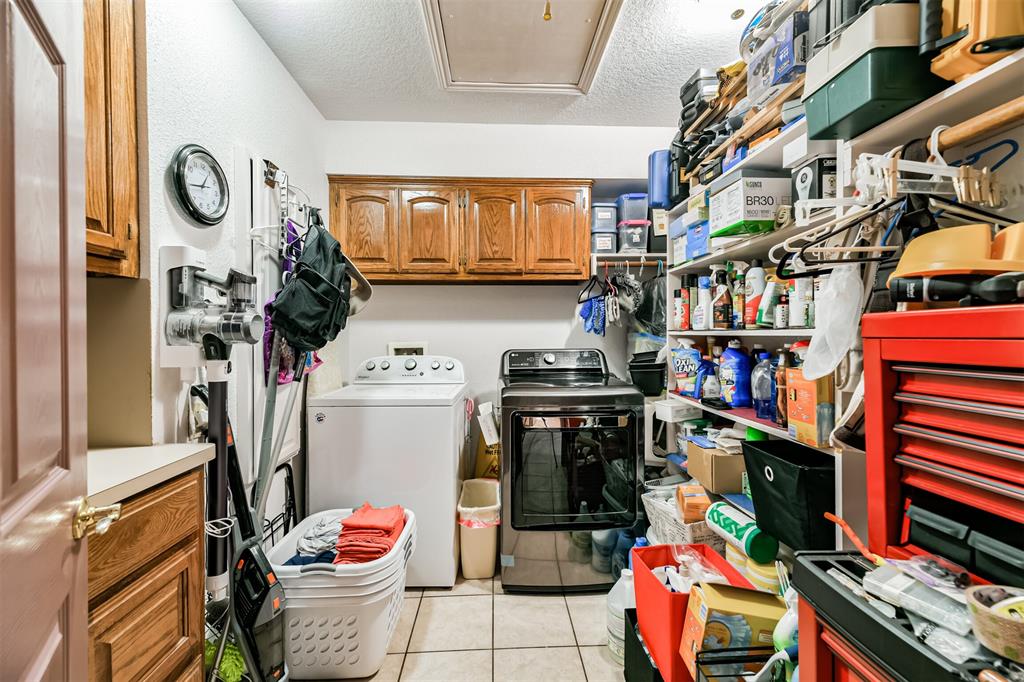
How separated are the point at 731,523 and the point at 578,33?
198 centimetres

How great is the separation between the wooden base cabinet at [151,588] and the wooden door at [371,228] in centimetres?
173

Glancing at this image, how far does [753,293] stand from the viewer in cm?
155

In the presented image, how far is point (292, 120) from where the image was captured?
2.25m

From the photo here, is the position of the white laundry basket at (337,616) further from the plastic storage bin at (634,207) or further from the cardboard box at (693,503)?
the plastic storage bin at (634,207)

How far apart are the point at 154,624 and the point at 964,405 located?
1.59m

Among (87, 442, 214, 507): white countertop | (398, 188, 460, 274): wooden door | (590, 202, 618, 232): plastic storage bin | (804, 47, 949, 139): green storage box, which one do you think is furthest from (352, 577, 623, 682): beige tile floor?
(590, 202, 618, 232): plastic storage bin

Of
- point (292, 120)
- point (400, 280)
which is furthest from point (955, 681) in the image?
point (292, 120)

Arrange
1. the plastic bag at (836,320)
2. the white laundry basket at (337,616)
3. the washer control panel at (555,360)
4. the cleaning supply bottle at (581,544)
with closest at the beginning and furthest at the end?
1. the plastic bag at (836,320)
2. the white laundry basket at (337,616)
3. the cleaning supply bottle at (581,544)
4. the washer control panel at (555,360)

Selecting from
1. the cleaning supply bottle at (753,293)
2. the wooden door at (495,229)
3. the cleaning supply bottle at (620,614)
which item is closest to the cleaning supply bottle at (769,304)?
the cleaning supply bottle at (753,293)

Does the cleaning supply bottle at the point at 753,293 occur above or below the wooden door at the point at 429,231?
below

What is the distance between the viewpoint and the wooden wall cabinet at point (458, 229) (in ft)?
8.87

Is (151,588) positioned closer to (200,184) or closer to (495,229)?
(200,184)

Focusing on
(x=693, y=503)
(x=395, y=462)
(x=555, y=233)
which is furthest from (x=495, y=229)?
(x=693, y=503)

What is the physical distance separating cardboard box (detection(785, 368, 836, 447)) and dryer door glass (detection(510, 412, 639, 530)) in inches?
40.1
